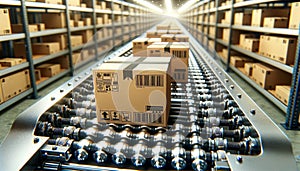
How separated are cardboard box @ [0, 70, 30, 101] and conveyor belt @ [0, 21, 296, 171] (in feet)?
6.37

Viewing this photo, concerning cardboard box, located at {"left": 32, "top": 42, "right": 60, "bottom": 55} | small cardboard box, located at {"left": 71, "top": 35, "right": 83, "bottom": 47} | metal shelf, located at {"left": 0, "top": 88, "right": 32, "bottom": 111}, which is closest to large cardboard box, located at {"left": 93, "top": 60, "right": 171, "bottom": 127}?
metal shelf, located at {"left": 0, "top": 88, "right": 32, "bottom": 111}

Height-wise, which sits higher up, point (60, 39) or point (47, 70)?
point (60, 39)

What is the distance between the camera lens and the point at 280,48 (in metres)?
2.73

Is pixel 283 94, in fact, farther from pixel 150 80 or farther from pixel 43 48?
pixel 43 48

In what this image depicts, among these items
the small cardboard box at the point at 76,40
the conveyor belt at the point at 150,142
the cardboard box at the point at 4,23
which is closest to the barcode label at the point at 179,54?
the conveyor belt at the point at 150,142

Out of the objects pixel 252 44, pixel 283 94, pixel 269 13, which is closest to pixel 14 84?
pixel 283 94

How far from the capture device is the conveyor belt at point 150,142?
28.0 inches

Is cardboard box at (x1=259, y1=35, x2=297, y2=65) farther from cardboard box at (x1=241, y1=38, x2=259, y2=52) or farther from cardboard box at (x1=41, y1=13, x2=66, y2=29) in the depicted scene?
cardboard box at (x1=41, y1=13, x2=66, y2=29)

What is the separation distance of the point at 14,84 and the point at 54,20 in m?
1.61

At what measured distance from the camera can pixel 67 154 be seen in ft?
2.54

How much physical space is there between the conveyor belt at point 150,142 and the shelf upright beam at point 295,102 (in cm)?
149

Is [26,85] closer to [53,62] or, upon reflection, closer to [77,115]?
[53,62]

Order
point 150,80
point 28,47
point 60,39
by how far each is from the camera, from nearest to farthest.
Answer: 1. point 150,80
2. point 28,47
3. point 60,39

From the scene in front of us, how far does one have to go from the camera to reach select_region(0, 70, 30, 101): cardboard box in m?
2.62
